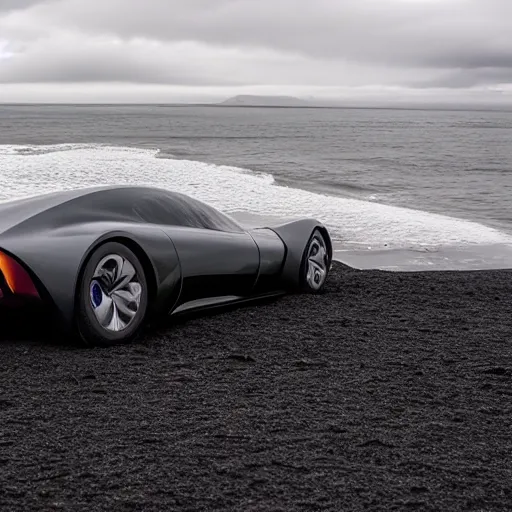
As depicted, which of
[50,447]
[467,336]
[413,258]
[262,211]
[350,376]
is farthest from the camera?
[262,211]

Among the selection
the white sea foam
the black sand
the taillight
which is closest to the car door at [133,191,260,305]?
the black sand

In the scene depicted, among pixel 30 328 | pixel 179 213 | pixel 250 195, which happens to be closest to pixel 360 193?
pixel 250 195

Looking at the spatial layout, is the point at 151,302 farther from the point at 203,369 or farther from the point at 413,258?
the point at 413,258

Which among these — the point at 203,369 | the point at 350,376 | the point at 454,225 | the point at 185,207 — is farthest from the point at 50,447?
the point at 454,225

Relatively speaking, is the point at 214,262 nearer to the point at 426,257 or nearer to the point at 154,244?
the point at 154,244

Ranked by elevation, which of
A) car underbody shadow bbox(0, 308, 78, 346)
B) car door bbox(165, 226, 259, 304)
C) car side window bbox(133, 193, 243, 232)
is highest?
car side window bbox(133, 193, 243, 232)

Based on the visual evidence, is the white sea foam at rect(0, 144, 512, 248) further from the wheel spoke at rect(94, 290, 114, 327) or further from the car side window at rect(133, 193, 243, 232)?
the wheel spoke at rect(94, 290, 114, 327)

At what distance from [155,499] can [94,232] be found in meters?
2.52

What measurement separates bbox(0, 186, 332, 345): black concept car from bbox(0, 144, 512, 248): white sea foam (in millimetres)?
6136

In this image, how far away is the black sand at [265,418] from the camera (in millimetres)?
3207

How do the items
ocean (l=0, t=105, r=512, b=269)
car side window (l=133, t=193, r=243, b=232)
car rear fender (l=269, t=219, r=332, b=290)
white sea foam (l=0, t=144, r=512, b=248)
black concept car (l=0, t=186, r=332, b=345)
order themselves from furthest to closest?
white sea foam (l=0, t=144, r=512, b=248) < ocean (l=0, t=105, r=512, b=269) < car rear fender (l=269, t=219, r=332, b=290) < car side window (l=133, t=193, r=243, b=232) < black concept car (l=0, t=186, r=332, b=345)

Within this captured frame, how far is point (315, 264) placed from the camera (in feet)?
25.4

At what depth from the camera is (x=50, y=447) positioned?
11.8 feet

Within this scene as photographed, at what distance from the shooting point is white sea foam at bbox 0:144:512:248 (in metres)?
13.7
